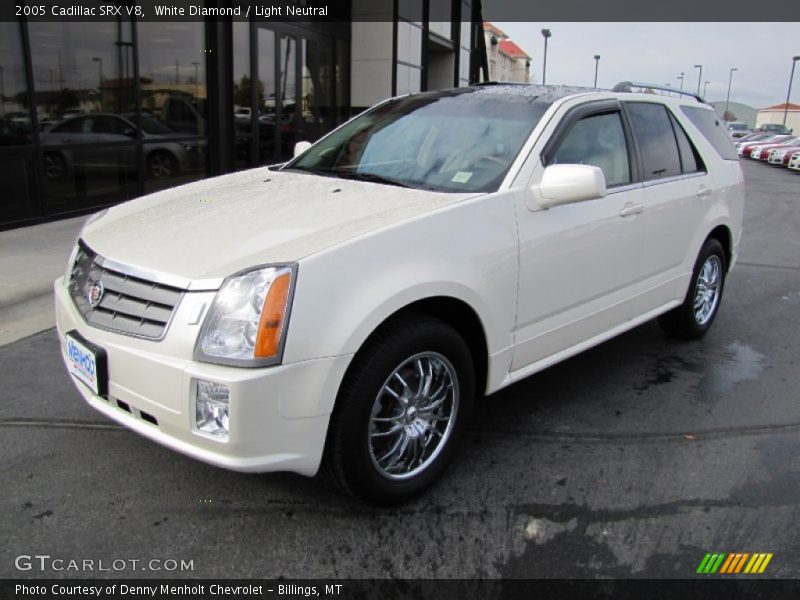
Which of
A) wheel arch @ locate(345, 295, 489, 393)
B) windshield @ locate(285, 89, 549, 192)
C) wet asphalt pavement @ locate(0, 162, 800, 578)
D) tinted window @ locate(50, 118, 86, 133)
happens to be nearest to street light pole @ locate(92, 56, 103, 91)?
tinted window @ locate(50, 118, 86, 133)

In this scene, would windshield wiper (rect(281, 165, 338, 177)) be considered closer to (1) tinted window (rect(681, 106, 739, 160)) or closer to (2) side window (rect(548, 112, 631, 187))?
(2) side window (rect(548, 112, 631, 187))

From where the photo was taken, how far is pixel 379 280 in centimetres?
271

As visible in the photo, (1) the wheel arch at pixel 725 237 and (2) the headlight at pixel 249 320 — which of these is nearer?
(2) the headlight at pixel 249 320

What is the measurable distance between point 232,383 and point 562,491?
1.64 meters

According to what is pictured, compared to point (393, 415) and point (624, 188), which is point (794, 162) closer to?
point (624, 188)

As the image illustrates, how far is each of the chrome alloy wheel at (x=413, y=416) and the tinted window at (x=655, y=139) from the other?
210cm

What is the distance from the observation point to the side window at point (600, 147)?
377 cm

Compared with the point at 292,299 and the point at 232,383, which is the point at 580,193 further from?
the point at 232,383

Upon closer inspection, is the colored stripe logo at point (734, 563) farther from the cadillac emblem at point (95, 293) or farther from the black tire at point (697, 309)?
the cadillac emblem at point (95, 293)

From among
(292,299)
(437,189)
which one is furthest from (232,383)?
(437,189)

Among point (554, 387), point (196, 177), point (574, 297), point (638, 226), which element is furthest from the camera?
point (196, 177)

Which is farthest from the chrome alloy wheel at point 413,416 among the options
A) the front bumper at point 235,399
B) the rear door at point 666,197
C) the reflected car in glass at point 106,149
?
the reflected car in glass at point 106,149

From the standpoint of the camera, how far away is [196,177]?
449 inches

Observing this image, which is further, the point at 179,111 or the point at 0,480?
the point at 179,111
